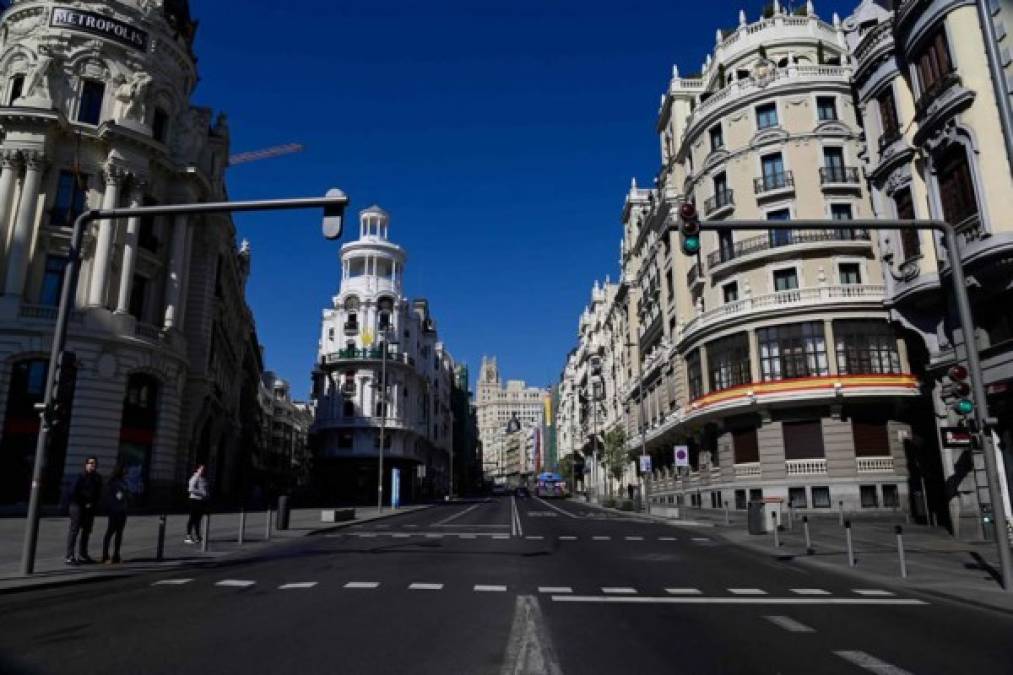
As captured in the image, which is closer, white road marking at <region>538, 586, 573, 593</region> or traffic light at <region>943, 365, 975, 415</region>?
white road marking at <region>538, 586, 573, 593</region>

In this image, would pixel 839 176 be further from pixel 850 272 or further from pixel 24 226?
pixel 24 226

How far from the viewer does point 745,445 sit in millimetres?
33844

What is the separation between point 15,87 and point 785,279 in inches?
1575

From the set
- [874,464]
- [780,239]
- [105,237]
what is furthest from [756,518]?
[105,237]

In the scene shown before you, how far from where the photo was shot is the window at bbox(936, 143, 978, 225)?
63.3 feet

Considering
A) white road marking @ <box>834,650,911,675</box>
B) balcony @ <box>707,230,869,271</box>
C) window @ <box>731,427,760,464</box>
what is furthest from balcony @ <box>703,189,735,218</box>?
white road marking @ <box>834,650,911,675</box>

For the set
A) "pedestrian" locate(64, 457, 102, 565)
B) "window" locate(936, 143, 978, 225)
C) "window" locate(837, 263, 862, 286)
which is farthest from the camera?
"window" locate(837, 263, 862, 286)

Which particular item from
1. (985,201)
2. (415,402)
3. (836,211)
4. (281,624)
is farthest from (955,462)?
(415,402)

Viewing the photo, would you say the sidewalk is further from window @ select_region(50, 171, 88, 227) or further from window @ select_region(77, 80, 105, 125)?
window @ select_region(77, 80, 105, 125)

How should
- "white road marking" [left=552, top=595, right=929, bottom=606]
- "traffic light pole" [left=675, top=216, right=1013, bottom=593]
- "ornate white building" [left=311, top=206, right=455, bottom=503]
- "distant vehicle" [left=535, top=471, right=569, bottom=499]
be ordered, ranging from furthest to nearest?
"distant vehicle" [left=535, top=471, right=569, bottom=499], "ornate white building" [left=311, top=206, right=455, bottom=503], "traffic light pole" [left=675, top=216, right=1013, bottom=593], "white road marking" [left=552, top=595, right=929, bottom=606]

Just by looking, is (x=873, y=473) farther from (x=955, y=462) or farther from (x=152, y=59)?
(x=152, y=59)

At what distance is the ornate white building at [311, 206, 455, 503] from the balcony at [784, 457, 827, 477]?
41.5 m

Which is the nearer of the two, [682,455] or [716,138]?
[682,455]

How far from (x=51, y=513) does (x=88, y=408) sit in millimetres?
4639
